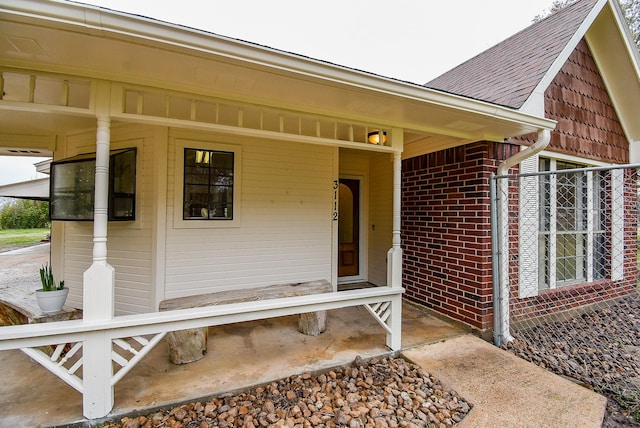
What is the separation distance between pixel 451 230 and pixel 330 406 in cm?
261

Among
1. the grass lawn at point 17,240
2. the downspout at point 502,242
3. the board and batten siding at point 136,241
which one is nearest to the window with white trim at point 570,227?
the downspout at point 502,242

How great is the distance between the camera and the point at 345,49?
19500 millimetres

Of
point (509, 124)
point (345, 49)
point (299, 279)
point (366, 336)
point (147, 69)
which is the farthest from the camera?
point (345, 49)

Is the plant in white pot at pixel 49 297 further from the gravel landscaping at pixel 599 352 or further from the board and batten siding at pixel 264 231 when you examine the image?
the gravel landscaping at pixel 599 352

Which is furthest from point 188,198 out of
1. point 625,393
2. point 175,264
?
point 625,393

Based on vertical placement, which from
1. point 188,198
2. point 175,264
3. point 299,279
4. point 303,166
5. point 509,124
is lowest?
point 299,279

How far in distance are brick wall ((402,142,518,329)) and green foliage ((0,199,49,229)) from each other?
25394 mm

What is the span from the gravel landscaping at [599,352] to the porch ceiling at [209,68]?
2.46m

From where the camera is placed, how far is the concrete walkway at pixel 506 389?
80.9 inches

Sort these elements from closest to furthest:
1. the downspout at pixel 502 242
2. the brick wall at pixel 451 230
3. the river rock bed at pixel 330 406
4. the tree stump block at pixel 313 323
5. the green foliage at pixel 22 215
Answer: the river rock bed at pixel 330 406
the downspout at pixel 502 242
the tree stump block at pixel 313 323
the brick wall at pixel 451 230
the green foliage at pixel 22 215

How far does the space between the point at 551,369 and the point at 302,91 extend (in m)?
3.50

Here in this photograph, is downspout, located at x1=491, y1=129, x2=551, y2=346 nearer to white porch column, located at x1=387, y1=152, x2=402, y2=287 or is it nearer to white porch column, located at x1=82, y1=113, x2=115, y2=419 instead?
white porch column, located at x1=387, y1=152, x2=402, y2=287

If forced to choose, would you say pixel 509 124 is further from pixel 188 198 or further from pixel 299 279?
pixel 188 198

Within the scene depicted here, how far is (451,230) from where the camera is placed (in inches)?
150
